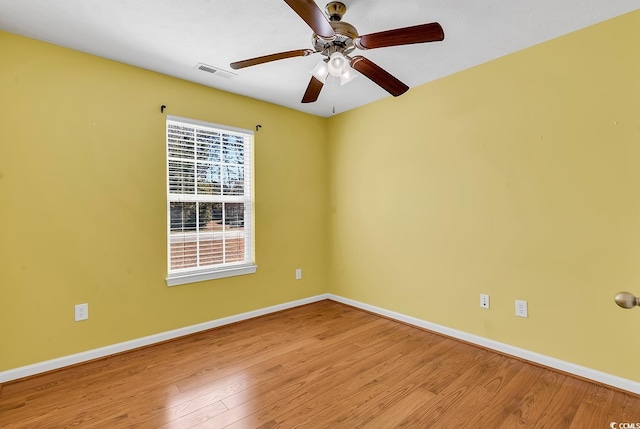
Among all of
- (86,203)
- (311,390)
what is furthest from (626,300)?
(86,203)

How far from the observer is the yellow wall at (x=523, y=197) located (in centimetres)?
208

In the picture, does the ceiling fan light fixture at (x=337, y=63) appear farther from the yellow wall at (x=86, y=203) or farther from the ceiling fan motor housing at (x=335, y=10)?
the yellow wall at (x=86, y=203)

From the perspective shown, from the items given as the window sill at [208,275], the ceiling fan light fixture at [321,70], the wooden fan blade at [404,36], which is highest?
the wooden fan blade at [404,36]

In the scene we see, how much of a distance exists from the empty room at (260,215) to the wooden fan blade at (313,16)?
12 millimetres

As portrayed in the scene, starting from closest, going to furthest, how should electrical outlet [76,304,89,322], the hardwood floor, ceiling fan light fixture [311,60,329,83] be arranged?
1. the hardwood floor
2. ceiling fan light fixture [311,60,329,83]
3. electrical outlet [76,304,89,322]


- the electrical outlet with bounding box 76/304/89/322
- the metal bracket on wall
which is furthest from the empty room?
the metal bracket on wall

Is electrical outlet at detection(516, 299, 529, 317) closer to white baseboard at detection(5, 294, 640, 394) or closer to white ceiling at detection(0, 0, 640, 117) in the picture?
white baseboard at detection(5, 294, 640, 394)

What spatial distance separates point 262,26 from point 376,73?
0.86 meters

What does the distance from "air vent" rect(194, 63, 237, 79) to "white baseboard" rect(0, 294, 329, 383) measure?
239 cm

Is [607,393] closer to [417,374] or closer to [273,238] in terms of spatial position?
[417,374]

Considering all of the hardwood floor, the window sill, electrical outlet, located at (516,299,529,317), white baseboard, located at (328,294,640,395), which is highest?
the window sill

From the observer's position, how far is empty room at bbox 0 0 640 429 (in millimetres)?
1960

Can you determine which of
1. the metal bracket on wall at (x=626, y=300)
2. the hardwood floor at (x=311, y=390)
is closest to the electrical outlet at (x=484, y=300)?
the hardwood floor at (x=311, y=390)

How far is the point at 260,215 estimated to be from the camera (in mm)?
3562
